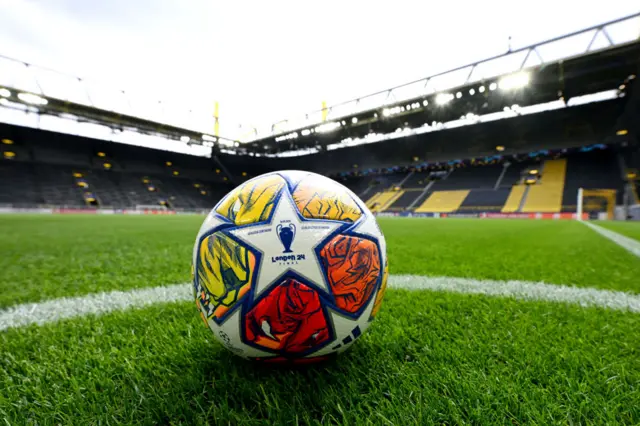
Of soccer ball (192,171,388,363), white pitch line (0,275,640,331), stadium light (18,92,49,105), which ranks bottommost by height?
white pitch line (0,275,640,331)

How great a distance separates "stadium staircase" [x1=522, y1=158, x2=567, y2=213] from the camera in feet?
77.3

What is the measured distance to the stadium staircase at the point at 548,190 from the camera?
23.6m

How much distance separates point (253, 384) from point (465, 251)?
385 centimetres

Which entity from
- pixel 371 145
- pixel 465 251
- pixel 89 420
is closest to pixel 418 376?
pixel 89 420

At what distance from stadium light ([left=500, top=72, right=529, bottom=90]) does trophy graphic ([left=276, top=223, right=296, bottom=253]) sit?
21383 millimetres

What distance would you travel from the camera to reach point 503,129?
28.5 meters

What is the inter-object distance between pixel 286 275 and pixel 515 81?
21.8 meters

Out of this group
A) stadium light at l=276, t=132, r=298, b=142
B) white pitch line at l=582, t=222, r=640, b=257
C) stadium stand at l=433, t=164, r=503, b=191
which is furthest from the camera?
stadium light at l=276, t=132, r=298, b=142

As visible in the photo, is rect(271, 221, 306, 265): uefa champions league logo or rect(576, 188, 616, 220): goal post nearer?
rect(271, 221, 306, 265): uefa champions league logo

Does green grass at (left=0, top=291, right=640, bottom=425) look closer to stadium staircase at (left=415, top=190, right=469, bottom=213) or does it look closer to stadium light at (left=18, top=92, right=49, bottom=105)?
stadium staircase at (left=415, top=190, right=469, bottom=213)

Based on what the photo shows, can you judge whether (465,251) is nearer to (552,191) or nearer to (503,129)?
(552,191)

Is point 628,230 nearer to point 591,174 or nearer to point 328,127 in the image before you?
point 591,174

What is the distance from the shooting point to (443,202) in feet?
92.7

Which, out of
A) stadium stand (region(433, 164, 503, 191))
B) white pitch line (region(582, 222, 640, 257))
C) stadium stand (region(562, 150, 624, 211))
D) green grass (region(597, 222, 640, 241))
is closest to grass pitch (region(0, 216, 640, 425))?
white pitch line (region(582, 222, 640, 257))
